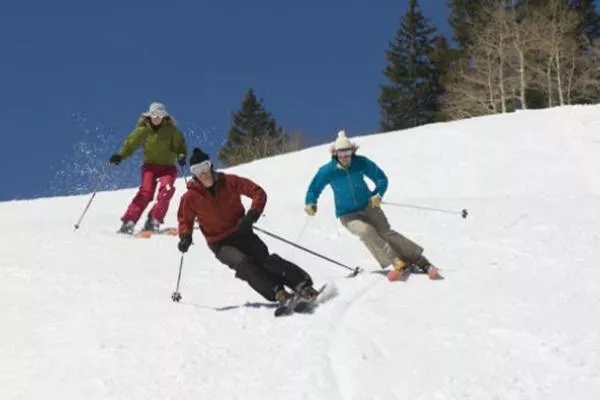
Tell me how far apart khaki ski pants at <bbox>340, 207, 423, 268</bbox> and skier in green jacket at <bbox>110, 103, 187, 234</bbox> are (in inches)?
148

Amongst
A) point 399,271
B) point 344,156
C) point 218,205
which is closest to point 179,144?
point 344,156

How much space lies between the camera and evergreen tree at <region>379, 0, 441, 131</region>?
44.9 meters

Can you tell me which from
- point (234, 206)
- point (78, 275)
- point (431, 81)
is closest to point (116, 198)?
point (78, 275)

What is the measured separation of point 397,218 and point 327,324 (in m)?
5.65

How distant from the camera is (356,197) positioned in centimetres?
743

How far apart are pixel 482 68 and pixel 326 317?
34.0m

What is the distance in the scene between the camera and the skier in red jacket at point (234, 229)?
6070 mm

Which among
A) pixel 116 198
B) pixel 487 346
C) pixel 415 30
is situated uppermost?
pixel 415 30

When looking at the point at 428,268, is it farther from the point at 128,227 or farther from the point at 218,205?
the point at 128,227

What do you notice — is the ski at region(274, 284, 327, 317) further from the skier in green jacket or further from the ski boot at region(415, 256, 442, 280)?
the skier in green jacket

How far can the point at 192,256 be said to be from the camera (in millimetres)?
8656

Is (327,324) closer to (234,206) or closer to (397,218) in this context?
(234,206)

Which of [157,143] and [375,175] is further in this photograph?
[157,143]

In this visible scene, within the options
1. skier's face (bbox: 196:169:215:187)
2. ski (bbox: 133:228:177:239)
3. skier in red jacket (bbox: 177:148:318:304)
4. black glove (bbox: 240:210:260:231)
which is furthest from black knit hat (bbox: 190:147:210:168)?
ski (bbox: 133:228:177:239)
